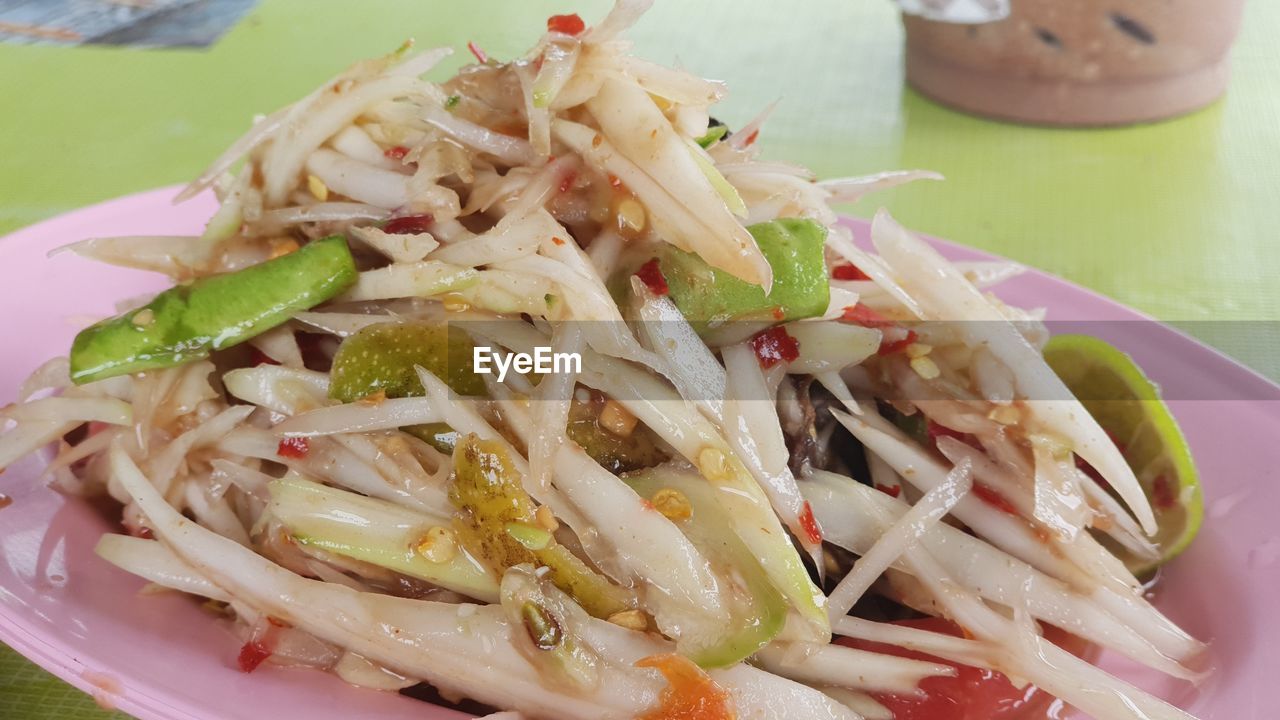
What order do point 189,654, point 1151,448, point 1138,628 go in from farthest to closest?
point 1151,448 → point 1138,628 → point 189,654

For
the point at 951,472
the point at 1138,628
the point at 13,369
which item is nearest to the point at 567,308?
the point at 951,472

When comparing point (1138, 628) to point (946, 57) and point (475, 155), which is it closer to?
point (475, 155)

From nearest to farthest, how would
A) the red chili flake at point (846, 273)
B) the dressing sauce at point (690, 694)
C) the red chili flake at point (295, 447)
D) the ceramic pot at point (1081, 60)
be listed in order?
the dressing sauce at point (690, 694)
the red chili flake at point (295, 447)
the red chili flake at point (846, 273)
the ceramic pot at point (1081, 60)

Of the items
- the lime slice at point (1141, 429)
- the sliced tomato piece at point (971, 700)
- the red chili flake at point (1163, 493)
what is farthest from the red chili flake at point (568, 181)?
the red chili flake at point (1163, 493)

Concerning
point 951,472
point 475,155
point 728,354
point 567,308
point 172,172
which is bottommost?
point 172,172

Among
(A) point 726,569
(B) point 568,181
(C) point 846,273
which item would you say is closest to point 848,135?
(C) point 846,273

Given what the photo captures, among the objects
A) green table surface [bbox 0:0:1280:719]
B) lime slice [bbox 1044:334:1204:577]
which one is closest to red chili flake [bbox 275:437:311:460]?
lime slice [bbox 1044:334:1204:577]

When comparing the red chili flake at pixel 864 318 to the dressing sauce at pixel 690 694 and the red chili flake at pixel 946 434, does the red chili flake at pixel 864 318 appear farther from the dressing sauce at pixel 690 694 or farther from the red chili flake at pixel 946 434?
the dressing sauce at pixel 690 694
